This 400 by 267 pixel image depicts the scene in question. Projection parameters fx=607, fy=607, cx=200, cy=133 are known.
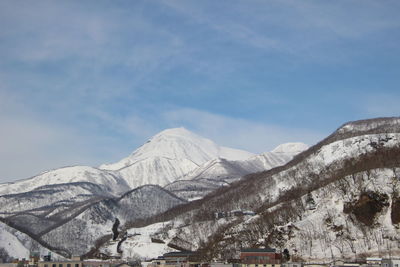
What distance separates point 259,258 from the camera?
138 m

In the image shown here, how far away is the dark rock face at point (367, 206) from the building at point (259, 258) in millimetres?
40749

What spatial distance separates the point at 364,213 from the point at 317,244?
1777cm

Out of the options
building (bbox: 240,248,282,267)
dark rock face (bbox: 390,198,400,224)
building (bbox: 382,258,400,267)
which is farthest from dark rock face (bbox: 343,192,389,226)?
building (bbox: 382,258,400,267)

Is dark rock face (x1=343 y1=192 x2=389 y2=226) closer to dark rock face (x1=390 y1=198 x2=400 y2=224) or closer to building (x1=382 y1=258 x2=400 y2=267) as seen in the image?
dark rock face (x1=390 y1=198 x2=400 y2=224)

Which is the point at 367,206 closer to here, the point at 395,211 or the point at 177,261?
the point at 395,211

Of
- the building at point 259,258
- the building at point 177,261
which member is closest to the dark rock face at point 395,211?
the building at point 259,258

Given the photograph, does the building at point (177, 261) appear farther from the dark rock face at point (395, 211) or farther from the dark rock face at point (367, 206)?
the dark rock face at point (395, 211)

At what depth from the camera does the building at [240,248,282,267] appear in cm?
13688

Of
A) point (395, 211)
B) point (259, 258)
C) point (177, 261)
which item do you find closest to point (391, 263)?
point (259, 258)

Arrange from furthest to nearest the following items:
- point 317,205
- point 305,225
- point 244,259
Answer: point 317,205
point 305,225
point 244,259

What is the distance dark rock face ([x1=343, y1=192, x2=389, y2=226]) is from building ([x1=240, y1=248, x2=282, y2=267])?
40749 mm

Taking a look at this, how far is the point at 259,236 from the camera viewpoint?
18512cm

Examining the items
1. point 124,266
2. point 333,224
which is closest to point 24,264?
point 124,266

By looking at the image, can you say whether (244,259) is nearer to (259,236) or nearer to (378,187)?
(259,236)
